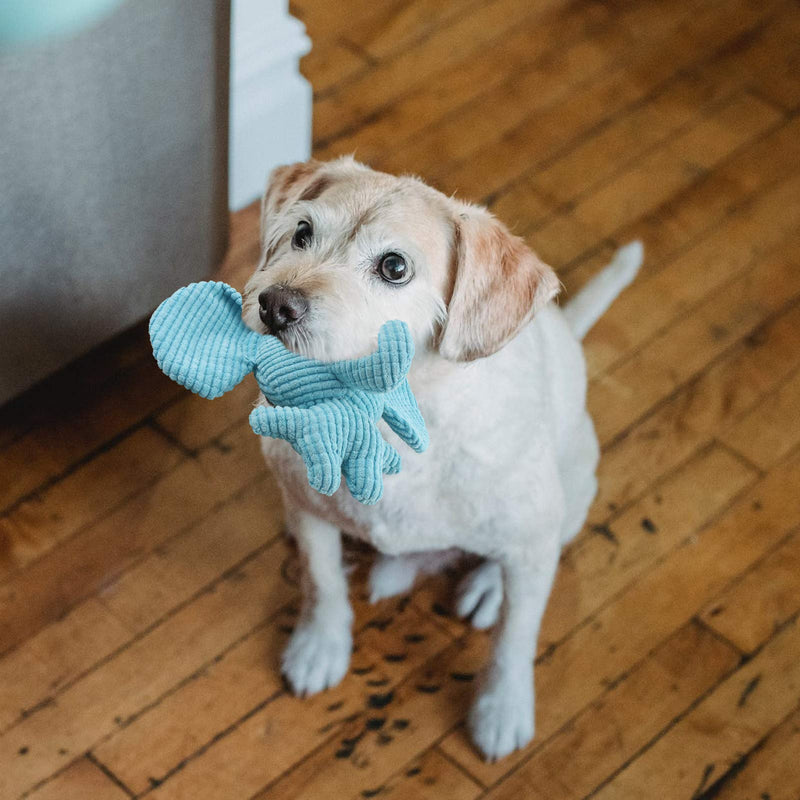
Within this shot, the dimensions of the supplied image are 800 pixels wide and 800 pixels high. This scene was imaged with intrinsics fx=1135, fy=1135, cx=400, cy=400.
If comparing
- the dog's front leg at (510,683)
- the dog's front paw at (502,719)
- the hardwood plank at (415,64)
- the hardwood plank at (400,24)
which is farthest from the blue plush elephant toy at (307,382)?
the hardwood plank at (400,24)

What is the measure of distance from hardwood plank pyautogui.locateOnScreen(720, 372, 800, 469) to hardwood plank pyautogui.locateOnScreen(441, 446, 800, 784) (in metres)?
0.03

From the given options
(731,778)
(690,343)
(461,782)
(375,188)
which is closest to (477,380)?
(375,188)

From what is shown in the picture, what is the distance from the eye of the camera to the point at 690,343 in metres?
2.23

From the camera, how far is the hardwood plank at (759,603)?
182 centimetres

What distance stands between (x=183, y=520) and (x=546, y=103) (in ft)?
4.56

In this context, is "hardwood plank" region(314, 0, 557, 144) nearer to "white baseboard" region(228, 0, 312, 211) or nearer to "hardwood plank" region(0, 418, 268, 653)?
"white baseboard" region(228, 0, 312, 211)

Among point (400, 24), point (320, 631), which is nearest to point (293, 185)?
point (320, 631)

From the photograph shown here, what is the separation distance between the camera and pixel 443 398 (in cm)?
136

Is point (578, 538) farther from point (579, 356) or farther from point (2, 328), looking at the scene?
point (2, 328)

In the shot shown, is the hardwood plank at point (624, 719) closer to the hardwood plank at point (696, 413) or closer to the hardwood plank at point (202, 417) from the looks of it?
the hardwood plank at point (696, 413)

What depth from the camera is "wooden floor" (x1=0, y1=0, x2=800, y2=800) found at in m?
1.66

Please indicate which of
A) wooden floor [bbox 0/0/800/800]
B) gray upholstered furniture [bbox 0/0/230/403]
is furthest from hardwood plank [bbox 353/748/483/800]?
gray upholstered furniture [bbox 0/0/230/403]

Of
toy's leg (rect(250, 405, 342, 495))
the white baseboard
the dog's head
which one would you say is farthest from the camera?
the white baseboard

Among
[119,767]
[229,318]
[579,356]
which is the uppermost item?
[229,318]
